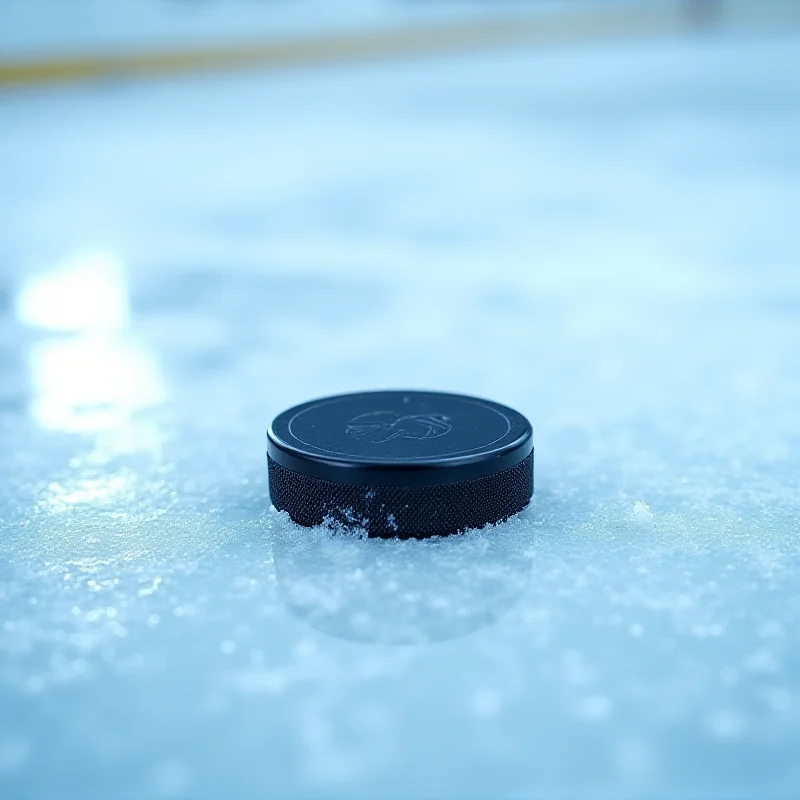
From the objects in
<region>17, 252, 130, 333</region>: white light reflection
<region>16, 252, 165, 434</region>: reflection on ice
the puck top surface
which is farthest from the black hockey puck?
<region>17, 252, 130, 333</region>: white light reflection

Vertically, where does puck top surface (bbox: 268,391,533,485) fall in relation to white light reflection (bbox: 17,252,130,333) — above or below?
above

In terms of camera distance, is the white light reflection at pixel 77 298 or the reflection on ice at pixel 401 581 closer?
the reflection on ice at pixel 401 581

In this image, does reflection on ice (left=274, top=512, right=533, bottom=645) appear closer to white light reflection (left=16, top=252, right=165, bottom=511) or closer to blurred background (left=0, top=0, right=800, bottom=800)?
blurred background (left=0, top=0, right=800, bottom=800)

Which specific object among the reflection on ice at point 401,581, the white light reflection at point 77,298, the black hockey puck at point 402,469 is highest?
the black hockey puck at point 402,469

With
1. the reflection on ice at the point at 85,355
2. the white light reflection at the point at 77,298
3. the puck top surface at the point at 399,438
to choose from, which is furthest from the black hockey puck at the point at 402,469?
the white light reflection at the point at 77,298

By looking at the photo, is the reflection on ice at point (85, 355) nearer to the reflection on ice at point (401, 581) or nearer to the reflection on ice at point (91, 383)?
the reflection on ice at point (91, 383)
